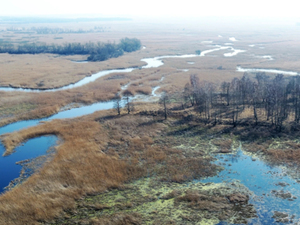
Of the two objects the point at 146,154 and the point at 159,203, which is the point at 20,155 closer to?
the point at 146,154

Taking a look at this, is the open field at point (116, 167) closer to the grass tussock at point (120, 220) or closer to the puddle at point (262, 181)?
the grass tussock at point (120, 220)

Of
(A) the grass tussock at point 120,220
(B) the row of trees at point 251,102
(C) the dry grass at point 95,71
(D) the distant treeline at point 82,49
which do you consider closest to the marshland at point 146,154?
(A) the grass tussock at point 120,220

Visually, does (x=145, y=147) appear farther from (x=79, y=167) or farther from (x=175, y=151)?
(x=79, y=167)

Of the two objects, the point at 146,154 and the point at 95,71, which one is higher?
the point at 95,71

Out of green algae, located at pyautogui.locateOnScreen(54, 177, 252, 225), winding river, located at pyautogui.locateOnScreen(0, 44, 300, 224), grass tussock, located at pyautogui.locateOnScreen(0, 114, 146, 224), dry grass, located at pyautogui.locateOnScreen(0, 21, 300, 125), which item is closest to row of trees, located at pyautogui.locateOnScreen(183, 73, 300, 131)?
winding river, located at pyautogui.locateOnScreen(0, 44, 300, 224)

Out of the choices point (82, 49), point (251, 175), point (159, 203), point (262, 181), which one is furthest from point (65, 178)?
point (82, 49)

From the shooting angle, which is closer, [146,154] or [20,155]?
[146,154]

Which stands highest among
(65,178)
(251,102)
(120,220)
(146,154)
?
(251,102)

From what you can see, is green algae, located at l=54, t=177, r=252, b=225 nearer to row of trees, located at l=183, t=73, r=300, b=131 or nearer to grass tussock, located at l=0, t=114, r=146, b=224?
grass tussock, located at l=0, t=114, r=146, b=224
